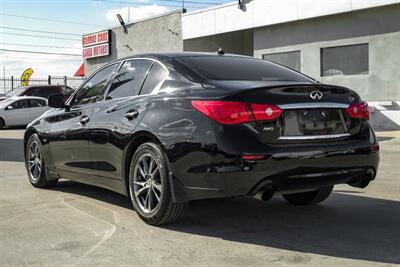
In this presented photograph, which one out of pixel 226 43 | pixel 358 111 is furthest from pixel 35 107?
pixel 358 111

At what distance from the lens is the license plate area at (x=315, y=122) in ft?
15.2

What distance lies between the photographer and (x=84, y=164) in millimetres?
6227

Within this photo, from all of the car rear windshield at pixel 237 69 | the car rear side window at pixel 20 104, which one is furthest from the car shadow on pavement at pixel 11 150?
the car rear windshield at pixel 237 69

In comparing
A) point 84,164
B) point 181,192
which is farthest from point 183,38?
point 181,192

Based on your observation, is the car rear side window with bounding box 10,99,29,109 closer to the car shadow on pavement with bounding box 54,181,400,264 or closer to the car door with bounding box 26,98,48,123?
the car door with bounding box 26,98,48,123

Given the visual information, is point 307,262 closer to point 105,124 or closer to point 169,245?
point 169,245

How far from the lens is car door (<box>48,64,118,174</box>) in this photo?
6180mm

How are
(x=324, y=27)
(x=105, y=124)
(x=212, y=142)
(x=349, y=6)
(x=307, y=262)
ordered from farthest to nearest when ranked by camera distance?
(x=324, y=27) → (x=349, y=6) → (x=105, y=124) → (x=212, y=142) → (x=307, y=262)

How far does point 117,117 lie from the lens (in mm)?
5566

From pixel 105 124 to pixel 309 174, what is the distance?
2.21 metres

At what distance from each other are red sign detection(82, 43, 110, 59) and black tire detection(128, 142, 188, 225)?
2465 centimetres

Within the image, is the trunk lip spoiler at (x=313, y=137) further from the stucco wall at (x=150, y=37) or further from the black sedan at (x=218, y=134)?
the stucco wall at (x=150, y=37)

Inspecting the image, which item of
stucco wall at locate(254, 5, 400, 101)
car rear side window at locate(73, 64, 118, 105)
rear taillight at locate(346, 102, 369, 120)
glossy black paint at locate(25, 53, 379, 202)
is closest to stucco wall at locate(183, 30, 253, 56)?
stucco wall at locate(254, 5, 400, 101)

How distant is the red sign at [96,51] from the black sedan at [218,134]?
23826 mm
